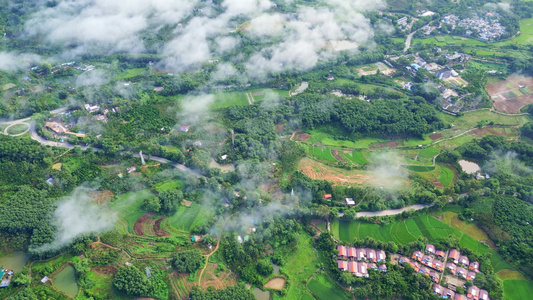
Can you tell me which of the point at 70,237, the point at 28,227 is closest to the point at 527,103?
the point at 70,237

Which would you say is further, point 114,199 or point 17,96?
point 17,96

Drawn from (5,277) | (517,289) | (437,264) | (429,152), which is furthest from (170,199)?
(517,289)

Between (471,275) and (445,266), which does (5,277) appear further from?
(471,275)

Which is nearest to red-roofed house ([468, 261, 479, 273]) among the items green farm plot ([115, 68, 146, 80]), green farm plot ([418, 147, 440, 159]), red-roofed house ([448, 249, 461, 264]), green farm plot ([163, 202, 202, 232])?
red-roofed house ([448, 249, 461, 264])

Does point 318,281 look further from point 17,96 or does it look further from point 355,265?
point 17,96

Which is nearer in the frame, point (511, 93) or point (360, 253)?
point (360, 253)

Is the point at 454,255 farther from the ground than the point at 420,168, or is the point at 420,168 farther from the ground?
the point at 420,168
